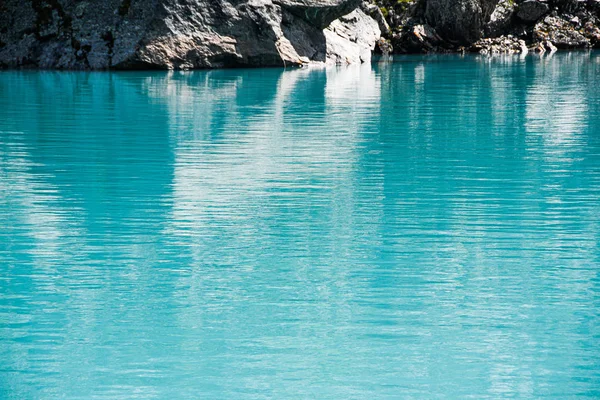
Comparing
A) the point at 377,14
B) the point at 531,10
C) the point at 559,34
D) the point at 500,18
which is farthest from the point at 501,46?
the point at 377,14

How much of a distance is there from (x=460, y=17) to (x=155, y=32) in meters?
17.1

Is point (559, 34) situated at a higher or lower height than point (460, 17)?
lower

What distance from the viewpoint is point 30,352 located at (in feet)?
14.8

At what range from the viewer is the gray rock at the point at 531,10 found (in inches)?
1583

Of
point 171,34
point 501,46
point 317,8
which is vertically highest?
point 317,8

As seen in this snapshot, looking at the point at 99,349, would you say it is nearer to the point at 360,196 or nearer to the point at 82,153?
the point at 360,196

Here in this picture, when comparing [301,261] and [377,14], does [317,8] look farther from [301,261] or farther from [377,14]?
[301,261]

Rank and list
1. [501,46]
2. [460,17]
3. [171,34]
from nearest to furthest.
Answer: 1. [171,34]
2. [460,17]
3. [501,46]

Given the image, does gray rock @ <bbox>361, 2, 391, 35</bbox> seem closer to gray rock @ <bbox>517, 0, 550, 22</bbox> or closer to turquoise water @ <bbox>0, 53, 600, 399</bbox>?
gray rock @ <bbox>517, 0, 550, 22</bbox>

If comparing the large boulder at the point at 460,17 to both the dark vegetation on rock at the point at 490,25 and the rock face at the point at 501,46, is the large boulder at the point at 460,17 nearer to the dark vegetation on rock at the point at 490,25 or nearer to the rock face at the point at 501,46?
the dark vegetation on rock at the point at 490,25

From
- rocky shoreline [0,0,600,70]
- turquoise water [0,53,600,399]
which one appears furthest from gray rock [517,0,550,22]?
turquoise water [0,53,600,399]

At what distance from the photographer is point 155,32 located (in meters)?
26.7

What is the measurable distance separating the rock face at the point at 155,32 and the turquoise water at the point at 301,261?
46.6 ft

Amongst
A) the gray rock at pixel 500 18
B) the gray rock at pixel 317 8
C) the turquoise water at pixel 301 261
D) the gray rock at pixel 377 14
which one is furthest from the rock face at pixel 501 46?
the turquoise water at pixel 301 261
